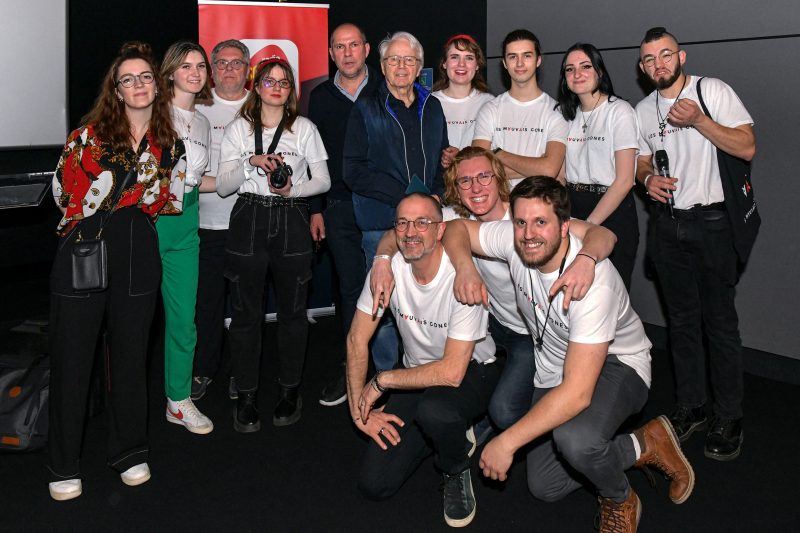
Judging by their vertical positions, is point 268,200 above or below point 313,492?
above

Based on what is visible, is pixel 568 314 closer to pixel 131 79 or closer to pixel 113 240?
pixel 113 240

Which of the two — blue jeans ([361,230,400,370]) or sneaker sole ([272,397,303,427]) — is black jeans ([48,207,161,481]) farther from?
blue jeans ([361,230,400,370])

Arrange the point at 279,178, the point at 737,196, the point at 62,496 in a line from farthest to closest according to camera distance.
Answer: the point at 279,178
the point at 737,196
the point at 62,496

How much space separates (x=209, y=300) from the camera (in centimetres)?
375

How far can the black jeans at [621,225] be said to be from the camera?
3.35 meters

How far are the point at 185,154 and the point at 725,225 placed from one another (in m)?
2.08

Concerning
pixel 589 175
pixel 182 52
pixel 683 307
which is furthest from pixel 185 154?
pixel 683 307

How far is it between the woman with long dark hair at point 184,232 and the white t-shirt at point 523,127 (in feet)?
3.91

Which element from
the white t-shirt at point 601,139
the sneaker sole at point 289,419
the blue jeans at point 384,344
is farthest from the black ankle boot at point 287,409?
the white t-shirt at point 601,139

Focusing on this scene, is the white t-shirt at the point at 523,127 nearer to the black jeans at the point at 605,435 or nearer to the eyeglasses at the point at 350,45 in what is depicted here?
the eyeglasses at the point at 350,45

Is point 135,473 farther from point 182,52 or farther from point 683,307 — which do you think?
point 683,307

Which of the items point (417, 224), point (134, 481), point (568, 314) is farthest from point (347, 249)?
point (568, 314)

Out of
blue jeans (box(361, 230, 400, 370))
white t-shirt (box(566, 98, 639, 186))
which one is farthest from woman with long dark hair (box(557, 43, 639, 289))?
blue jeans (box(361, 230, 400, 370))

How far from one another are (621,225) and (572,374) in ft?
4.06
